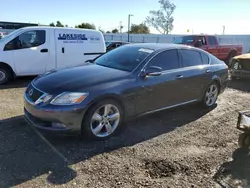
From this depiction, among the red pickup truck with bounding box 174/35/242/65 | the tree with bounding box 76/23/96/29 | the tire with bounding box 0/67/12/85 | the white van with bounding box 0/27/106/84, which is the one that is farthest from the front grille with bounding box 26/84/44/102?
the tree with bounding box 76/23/96/29

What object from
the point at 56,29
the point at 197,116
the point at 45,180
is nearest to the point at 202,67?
the point at 197,116

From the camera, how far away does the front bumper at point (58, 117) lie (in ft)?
11.7

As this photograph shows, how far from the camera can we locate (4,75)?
771 cm

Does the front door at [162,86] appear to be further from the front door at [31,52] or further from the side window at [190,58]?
the front door at [31,52]

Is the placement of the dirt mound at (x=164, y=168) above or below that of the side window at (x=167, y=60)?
below

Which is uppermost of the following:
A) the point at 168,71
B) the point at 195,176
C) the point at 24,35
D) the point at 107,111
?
the point at 24,35

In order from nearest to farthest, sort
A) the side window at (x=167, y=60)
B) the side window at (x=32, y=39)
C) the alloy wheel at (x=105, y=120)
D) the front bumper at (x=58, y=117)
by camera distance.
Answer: the front bumper at (x=58, y=117)
the alloy wheel at (x=105, y=120)
the side window at (x=167, y=60)
the side window at (x=32, y=39)

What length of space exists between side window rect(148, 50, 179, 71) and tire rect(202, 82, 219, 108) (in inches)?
50.6

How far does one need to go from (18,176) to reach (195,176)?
2.15 meters

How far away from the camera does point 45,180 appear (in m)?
2.90

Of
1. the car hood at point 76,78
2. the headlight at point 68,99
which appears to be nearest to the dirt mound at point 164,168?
the headlight at point 68,99

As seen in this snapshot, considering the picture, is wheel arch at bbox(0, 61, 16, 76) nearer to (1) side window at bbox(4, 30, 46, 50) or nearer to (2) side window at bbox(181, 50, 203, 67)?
(1) side window at bbox(4, 30, 46, 50)

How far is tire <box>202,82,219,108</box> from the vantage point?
574cm

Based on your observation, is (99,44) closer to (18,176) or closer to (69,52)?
(69,52)
